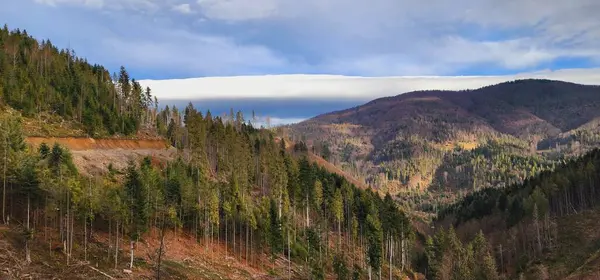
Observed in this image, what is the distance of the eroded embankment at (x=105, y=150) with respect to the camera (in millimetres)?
87500

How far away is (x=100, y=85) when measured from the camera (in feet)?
483

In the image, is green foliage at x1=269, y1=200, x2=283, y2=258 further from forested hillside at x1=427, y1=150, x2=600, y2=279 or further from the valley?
forested hillside at x1=427, y1=150, x2=600, y2=279

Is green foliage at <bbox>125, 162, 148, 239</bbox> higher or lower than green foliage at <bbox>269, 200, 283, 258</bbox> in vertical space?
higher

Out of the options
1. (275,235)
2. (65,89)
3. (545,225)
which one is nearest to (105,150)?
(65,89)

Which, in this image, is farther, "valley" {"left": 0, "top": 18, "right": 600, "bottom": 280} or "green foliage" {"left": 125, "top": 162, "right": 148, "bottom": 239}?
"green foliage" {"left": 125, "top": 162, "right": 148, "bottom": 239}

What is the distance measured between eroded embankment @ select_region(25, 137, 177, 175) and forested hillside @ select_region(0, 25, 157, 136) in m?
6.09

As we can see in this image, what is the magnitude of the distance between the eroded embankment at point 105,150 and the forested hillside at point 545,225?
81.5 m

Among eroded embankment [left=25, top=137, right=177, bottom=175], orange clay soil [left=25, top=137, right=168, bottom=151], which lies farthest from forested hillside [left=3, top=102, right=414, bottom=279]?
orange clay soil [left=25, top=137, right=168, bottom=151]

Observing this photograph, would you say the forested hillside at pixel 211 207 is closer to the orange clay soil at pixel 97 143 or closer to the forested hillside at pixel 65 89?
the orange clay soil at pixel 97 143

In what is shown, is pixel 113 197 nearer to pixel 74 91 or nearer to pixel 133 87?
pixel 74 91

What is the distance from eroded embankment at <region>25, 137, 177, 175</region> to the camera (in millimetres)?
87500

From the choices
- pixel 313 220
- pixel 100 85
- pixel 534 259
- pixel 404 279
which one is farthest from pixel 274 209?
pixel 100 85

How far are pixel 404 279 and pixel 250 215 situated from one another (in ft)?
148

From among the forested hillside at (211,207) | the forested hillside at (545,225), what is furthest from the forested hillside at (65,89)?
the forested hillside at (545,225)
